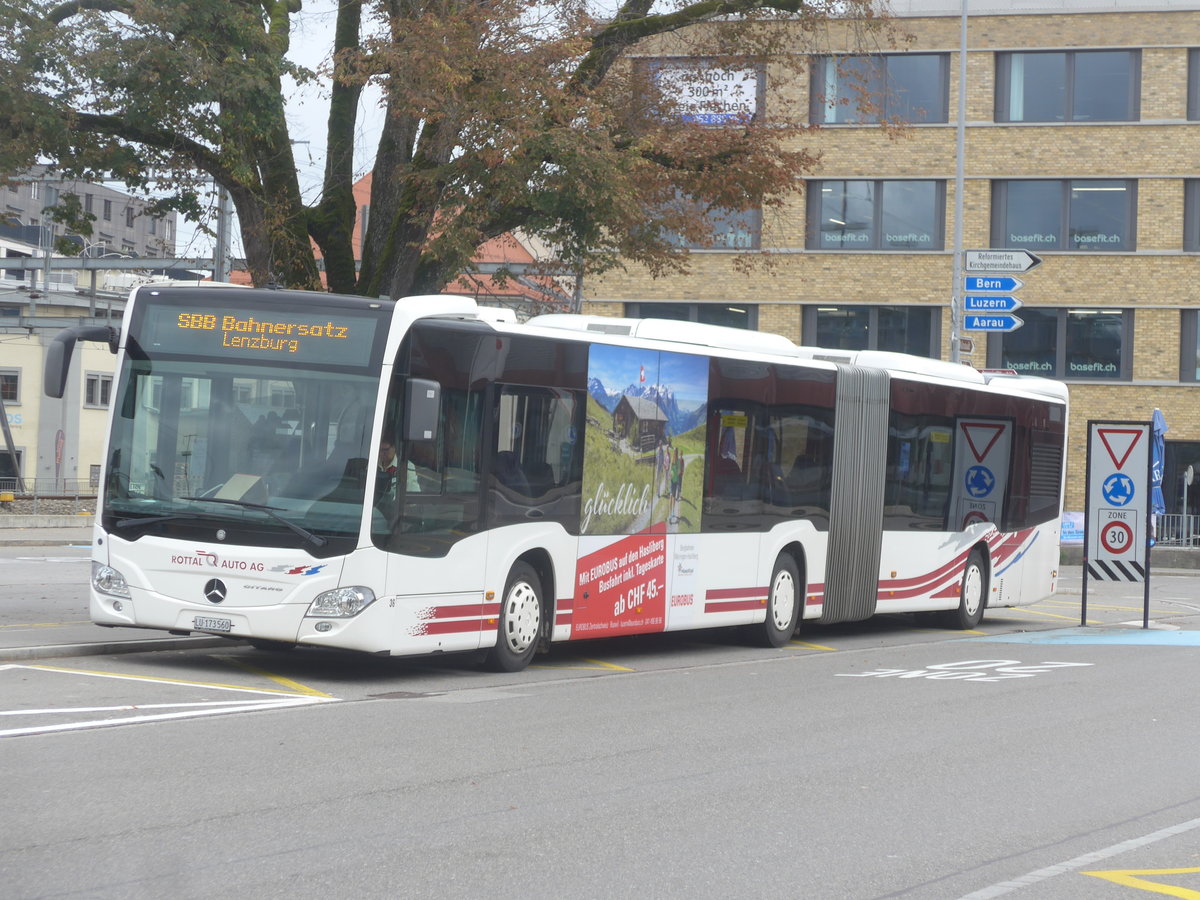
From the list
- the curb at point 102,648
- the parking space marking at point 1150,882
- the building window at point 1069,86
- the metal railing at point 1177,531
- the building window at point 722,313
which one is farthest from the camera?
the building window at point 722,313

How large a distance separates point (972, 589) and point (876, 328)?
22678mm

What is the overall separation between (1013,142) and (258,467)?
33.5 metres

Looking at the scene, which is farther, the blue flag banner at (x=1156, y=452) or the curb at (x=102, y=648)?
the blue flag banner at (x=1156, y=452)

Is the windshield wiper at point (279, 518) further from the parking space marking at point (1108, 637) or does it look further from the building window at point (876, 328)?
the building window at point (876, 328)

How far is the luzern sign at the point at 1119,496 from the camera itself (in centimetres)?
2133

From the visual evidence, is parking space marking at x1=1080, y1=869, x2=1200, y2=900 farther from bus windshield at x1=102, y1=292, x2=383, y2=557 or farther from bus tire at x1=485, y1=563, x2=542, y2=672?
bus tire at x1=485, y1=563, x2=542, y2=672

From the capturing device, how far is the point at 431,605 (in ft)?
40.6

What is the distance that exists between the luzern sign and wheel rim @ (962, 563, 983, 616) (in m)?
1.67

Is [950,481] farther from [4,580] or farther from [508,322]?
[4,580]

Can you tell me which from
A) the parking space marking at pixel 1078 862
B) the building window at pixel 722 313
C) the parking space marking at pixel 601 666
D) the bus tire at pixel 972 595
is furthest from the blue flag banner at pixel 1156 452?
the parking space marking at pixel 1078 862

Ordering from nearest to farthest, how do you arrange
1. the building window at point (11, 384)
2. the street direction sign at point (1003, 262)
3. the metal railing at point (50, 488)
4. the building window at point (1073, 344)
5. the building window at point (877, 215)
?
the street direction sign at point (1003, 262)
the building window at point (1073, 344)
the building window at point (877, 215)
the metal railing at point (50, 488)
the building window at point (11, 384)

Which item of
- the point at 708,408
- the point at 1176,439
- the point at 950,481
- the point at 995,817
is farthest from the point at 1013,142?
the point at 995,817

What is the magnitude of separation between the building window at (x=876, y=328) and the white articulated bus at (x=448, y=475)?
25395 mm

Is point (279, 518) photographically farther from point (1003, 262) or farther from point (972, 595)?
point (1003, 262)
